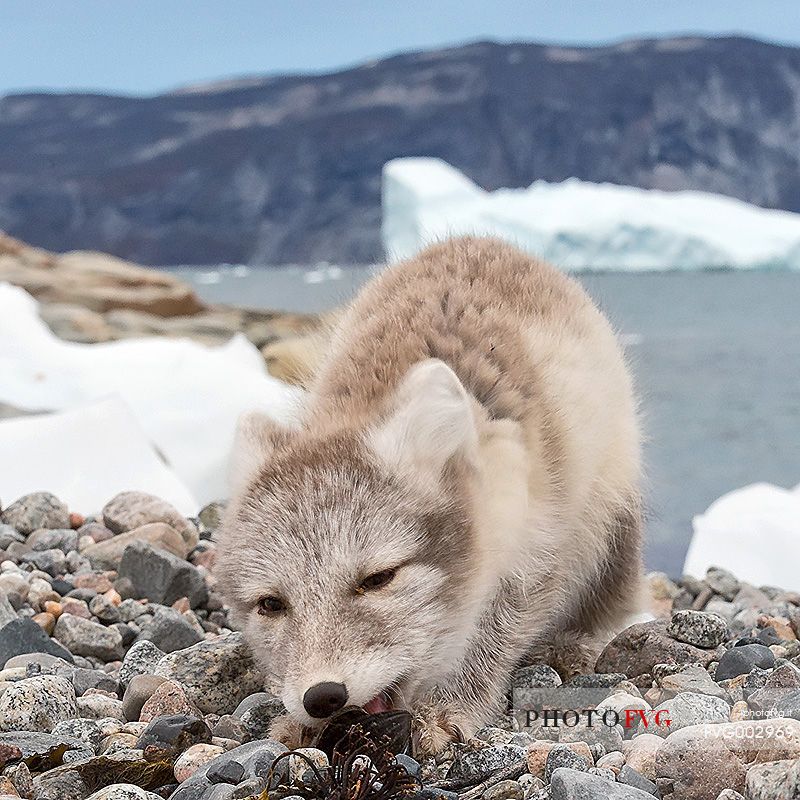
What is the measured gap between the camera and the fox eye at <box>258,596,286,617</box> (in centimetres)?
317

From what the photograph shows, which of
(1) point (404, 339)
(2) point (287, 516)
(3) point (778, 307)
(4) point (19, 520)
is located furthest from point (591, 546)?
(3) point (778, 307)

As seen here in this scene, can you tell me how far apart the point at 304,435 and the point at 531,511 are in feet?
2.56

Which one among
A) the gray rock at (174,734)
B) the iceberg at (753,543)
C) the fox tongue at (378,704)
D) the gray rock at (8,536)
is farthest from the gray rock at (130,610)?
the iceberg at (753,543)

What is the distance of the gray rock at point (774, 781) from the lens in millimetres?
2625

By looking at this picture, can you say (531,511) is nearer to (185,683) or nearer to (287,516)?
(287,516)

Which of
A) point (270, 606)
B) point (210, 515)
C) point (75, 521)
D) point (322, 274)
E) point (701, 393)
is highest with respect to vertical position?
point (270, 606)

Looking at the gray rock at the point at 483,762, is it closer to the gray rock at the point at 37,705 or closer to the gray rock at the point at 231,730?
the gray rock at the point at 231,730

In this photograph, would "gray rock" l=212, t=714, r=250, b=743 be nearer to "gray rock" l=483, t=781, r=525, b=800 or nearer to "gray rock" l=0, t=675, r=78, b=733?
"gray rock" l=0, t=675, r=78, b=733

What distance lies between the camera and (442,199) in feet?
133

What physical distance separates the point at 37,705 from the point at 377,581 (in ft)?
4.25

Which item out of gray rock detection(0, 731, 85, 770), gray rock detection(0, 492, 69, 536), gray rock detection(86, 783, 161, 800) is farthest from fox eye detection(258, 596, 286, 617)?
gray rock detection(0, 492, 69, 536)

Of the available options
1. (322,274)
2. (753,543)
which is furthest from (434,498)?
(322,274)

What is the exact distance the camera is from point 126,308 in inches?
616

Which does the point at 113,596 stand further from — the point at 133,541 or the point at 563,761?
the point at 563,761
